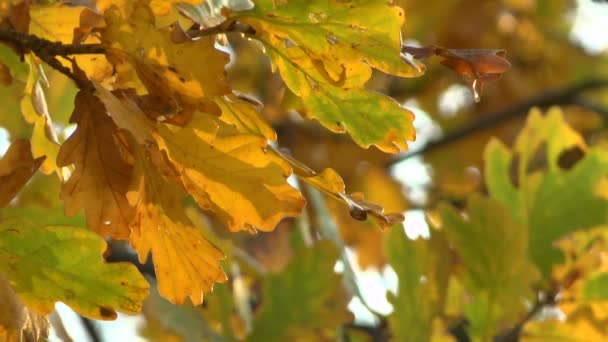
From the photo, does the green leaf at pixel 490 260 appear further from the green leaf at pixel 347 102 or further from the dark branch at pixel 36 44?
the dark branch at pixel 36 44

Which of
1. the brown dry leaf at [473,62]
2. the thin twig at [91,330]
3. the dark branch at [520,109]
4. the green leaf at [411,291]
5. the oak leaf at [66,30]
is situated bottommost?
the dark branch at [520,109]

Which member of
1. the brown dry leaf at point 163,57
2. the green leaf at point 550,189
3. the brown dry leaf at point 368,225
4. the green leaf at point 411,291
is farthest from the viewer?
the brown dry leaf at point 368,225

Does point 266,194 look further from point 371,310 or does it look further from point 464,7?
point 464,7

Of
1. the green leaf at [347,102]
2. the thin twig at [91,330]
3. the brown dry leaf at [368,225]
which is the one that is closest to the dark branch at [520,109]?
the brown dry leaf at [368,225]

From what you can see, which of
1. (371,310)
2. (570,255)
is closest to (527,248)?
(570,255)

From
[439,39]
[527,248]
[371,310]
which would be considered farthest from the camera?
[439,39]

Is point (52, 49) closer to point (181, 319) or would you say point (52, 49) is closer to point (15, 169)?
point (15, 169)
